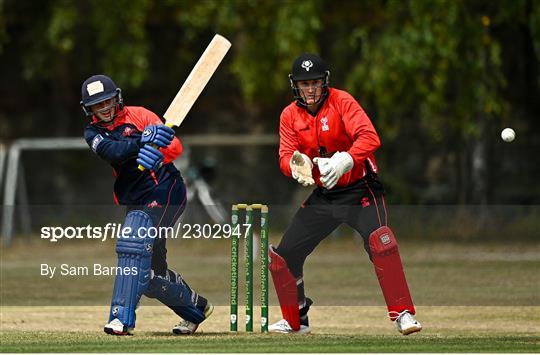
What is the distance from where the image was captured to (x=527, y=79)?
60.2ft

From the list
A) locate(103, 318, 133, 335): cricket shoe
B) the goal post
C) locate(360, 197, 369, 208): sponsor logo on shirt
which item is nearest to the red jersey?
locate(360, 197, 369, 208): sponsor logo on shirt

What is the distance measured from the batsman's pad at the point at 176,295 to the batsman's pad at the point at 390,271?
1.19 m

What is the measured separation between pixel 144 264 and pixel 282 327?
3.47 feet

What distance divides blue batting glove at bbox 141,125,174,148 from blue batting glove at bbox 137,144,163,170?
0.04m

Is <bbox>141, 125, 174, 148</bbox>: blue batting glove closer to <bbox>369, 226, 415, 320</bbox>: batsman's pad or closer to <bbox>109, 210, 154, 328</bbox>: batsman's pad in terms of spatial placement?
<bbox>109, 210, 154, 328</bbox>: batsman's pad

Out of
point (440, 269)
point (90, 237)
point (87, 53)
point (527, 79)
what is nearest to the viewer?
point (90, 237)

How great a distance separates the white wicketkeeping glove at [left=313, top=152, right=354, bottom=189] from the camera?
8320mm

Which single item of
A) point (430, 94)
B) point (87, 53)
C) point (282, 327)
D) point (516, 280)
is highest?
point (87, 53)

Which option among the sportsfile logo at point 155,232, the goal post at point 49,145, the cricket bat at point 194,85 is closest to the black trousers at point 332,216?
the sportsfile logo at point 155,232

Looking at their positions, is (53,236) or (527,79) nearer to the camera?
(53,236)

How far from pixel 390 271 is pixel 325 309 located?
8.11 feet

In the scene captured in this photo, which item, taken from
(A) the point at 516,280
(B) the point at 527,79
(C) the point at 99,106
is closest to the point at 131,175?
(C) the point at 99,106

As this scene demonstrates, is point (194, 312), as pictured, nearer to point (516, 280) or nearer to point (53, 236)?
point (53, 236)

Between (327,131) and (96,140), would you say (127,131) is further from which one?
(327,131)
